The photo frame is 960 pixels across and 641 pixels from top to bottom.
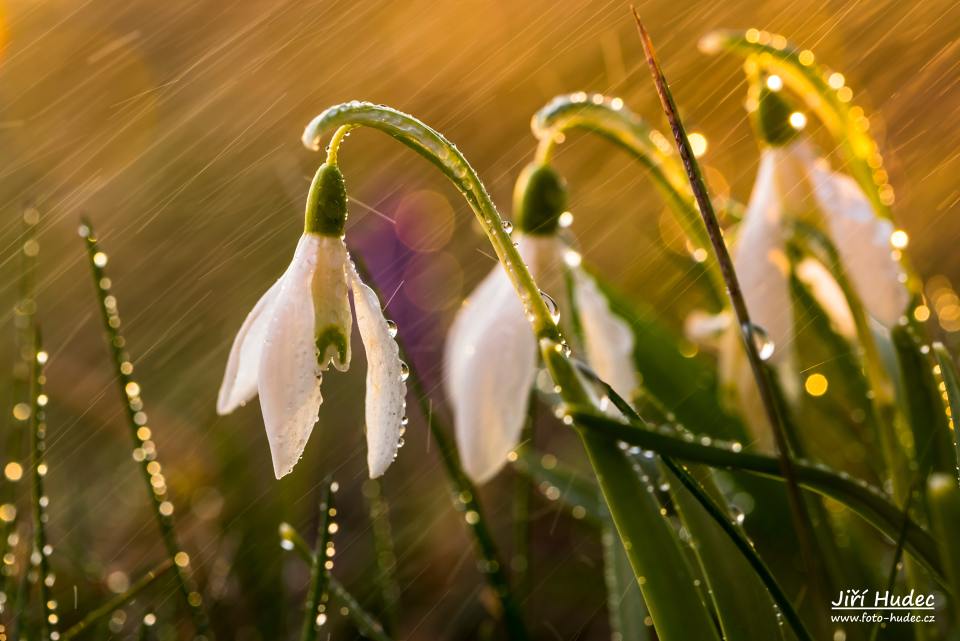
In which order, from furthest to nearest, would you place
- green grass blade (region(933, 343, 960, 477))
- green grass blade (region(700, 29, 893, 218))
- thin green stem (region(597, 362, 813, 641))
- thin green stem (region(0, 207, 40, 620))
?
1. green grass blade (region(700, 29, 893, 218))
2. thin green stem (region(0, 207, 40, 620))
3. green grass blade (region(933, 343, 960, 477))
4. thin green stem (region(597, 362, 813, 641))

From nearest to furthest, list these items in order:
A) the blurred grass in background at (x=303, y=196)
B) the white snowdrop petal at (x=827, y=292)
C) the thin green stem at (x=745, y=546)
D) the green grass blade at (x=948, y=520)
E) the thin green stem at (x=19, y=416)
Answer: the green grass blade at (x=948, y=520), the thin green stem at (x=745, y=546), the thin green stem at (x=19, y=416), the white snowdrop petal at (x=827, y=292), the blurred grass in background at (x=303, y=196)

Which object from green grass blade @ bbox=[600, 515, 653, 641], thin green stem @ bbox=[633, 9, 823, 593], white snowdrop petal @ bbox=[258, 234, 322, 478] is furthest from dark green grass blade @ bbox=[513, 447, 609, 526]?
thin green stem @ bbox=[633, 9, 823, 593]

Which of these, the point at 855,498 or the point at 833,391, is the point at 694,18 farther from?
the point at 855,498

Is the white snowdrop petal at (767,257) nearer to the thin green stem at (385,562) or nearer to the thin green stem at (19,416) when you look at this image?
the thin green stem at (385,562)

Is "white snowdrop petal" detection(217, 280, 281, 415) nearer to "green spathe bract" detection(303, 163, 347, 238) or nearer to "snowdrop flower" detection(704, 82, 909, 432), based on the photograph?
"green spathe bract" detection(303, 163, 347, 238)

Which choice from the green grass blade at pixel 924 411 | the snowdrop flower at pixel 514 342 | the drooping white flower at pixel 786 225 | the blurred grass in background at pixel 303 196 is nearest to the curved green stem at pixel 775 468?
the green grass blade at pixel 924 411

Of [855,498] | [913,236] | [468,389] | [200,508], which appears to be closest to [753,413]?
[468,389]
